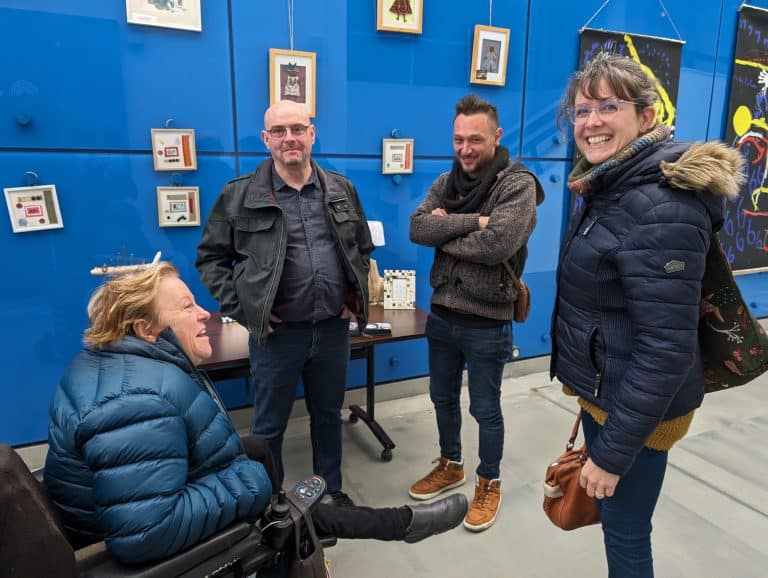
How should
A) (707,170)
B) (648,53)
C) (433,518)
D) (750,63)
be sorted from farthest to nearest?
(750,63) → (648,53) → (433,518) → (707,170)

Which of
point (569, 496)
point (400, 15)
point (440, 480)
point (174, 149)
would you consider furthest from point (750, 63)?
point (174, 149)

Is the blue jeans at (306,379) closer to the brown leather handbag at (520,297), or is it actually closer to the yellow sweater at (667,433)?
the brown leather handbag at (520,297)

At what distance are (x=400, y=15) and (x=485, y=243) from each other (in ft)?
5.08

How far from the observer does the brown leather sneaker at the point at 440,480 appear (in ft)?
7.15

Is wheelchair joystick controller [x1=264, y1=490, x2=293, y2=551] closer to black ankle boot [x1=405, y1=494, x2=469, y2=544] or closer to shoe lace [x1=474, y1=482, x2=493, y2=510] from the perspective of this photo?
black ankle boot [x1=405, y1=494, x2=469, y2=544]

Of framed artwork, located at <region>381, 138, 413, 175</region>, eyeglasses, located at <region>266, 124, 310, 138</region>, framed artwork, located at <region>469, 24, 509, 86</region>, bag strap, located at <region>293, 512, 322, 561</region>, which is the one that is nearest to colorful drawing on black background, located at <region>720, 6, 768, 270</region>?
framed artwork, located at <region>469, 24, 509, 86</region>

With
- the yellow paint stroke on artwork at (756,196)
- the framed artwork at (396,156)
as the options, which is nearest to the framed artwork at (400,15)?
the framed artwork at (396,156)

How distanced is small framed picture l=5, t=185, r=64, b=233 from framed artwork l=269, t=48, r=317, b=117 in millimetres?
1052

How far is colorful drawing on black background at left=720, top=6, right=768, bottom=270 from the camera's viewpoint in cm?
373

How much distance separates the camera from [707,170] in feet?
3.17

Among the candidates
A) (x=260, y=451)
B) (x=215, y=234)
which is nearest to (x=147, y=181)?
(x=215, y=234)

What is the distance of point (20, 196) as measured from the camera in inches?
81.8

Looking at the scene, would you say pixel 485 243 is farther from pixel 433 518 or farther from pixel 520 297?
pixel 433 518

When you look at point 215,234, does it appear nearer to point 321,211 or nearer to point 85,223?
point 321,211
